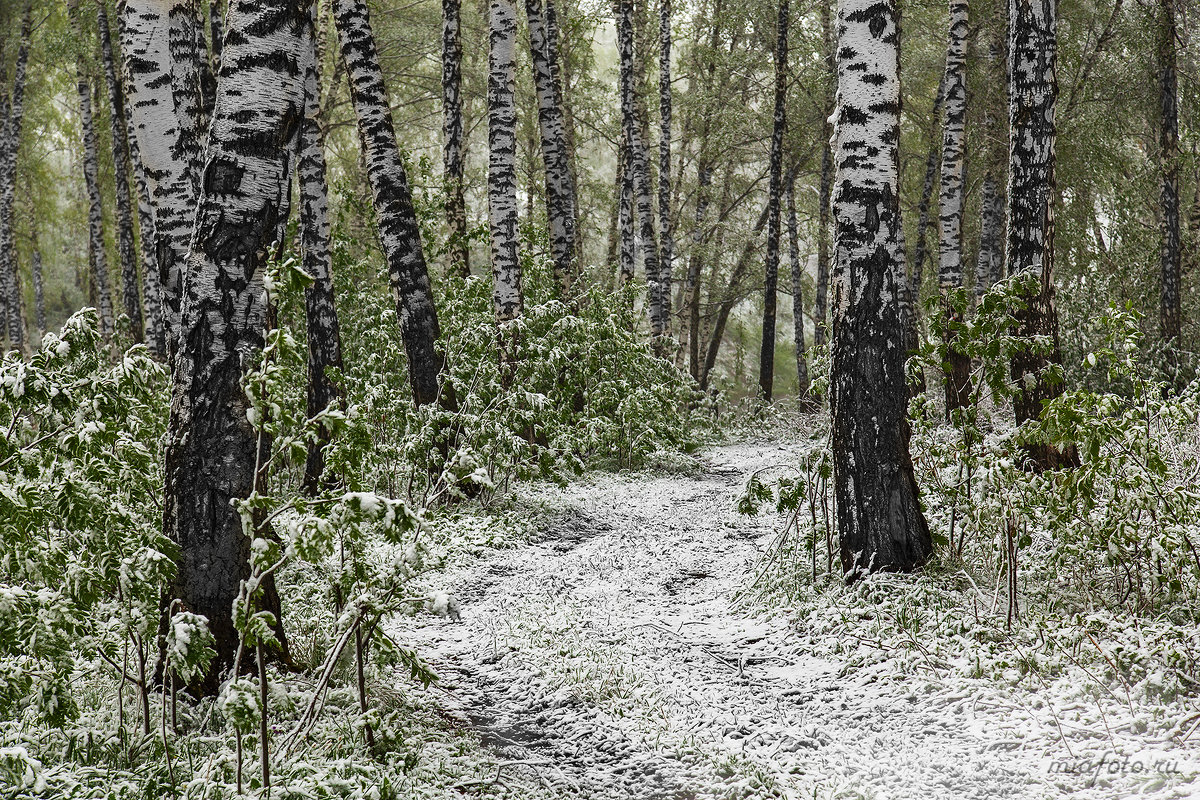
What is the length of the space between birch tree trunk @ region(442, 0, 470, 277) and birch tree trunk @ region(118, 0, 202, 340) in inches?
204

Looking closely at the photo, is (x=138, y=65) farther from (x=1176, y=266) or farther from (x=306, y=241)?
(x=1176, y=266)

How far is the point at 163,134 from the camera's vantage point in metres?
4.88

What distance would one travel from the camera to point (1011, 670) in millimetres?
3707

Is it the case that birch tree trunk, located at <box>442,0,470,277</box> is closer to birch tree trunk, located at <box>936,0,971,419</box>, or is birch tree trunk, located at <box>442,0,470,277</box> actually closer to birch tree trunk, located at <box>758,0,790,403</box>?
birch tree trunk, located at <box>936,0,971,419</box>

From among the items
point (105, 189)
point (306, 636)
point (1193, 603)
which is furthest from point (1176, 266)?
point (105, 189)

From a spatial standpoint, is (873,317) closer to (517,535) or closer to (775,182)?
(517,535)

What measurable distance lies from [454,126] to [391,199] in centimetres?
294

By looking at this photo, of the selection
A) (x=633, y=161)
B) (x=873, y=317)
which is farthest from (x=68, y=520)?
(x=633, y=161)

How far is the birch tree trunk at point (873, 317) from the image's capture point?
494 centimetres

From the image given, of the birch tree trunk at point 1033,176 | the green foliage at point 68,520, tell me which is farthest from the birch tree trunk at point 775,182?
the green foliage at point 68,520

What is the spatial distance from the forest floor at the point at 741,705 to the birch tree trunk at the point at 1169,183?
10.3m

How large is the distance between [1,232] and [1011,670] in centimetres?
2227

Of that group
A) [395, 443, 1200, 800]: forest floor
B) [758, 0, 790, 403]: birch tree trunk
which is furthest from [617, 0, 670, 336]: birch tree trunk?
[395, 443, 1200, 800]: forest floor

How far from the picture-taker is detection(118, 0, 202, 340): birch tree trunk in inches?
189
